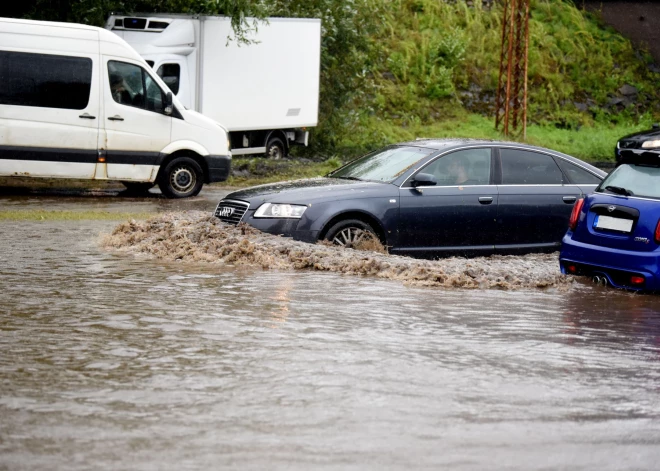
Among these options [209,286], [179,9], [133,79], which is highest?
[179,9]

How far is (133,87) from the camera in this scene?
19.0m

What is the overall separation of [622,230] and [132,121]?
1048cm

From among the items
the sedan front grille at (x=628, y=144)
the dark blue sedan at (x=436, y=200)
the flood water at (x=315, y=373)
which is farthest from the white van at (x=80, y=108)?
the sedan front grille at (x=628, y=144)

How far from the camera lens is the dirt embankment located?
11078mm

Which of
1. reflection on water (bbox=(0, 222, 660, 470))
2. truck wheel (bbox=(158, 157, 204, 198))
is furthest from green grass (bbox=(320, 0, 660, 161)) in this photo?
reflection on water (bbox=(0, 222, 660, 470))

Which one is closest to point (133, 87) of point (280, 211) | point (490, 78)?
point (280, 211)

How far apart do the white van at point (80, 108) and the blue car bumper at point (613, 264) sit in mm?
9709

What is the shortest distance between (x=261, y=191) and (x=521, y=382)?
5.95m

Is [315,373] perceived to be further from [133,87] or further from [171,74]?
[171,74]

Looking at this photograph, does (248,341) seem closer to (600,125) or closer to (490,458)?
(490,458)

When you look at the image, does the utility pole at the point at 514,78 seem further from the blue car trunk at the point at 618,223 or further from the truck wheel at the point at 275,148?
the blue car trunk at the point at 618,223

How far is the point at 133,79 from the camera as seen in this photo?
19.0m

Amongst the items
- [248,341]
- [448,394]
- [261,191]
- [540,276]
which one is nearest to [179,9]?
[261,191]

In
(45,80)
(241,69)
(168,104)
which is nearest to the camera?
(45,80)
